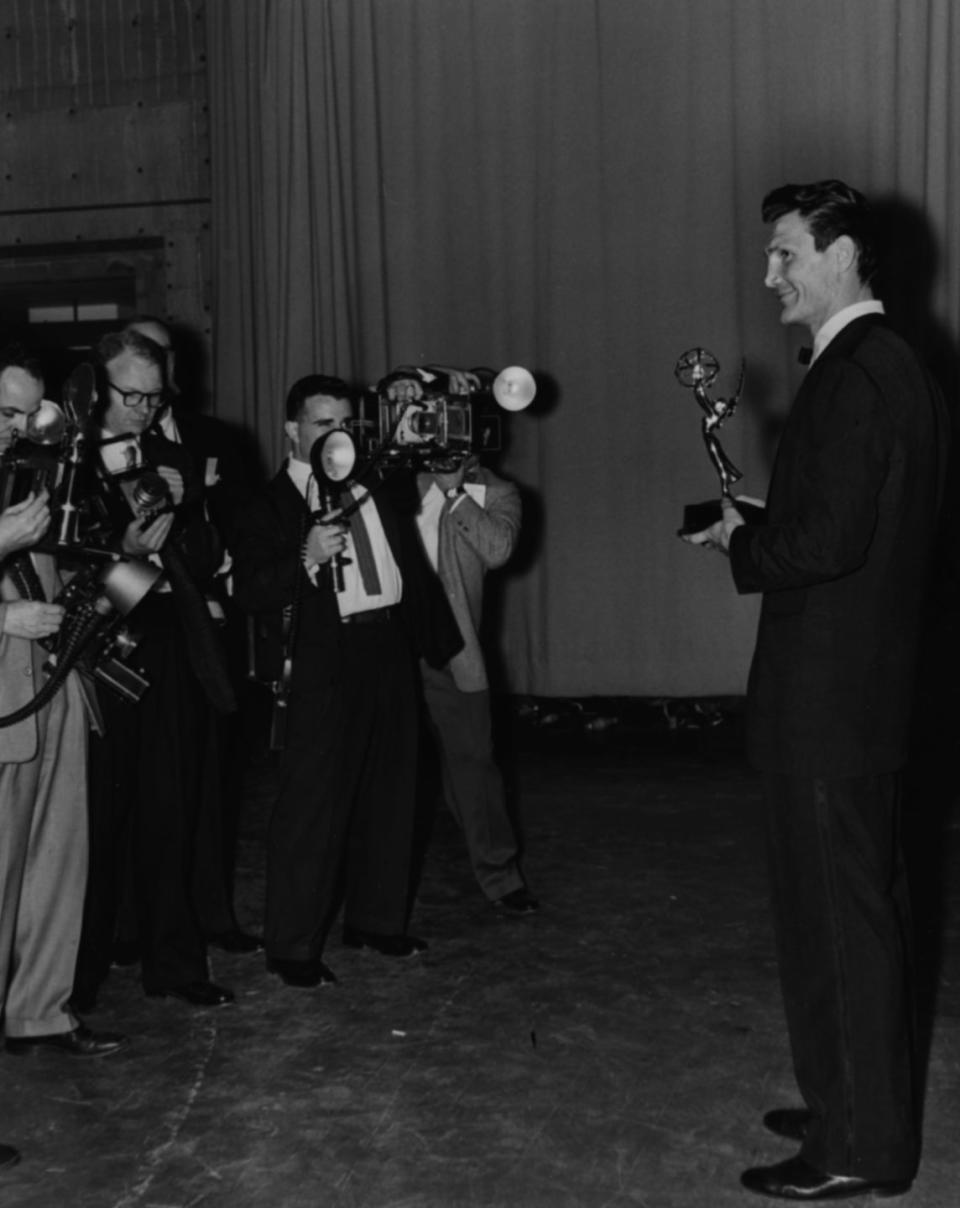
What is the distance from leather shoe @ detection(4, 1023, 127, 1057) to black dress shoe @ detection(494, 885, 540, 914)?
4.51 feet

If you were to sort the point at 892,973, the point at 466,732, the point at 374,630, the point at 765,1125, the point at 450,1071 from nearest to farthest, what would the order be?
the point at 892,973
the point at 765,1125
the point at 450,1071
the point at 374,630
the point at 466,732

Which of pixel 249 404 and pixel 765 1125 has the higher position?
pixel 249 404

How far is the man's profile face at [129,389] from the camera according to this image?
379cm

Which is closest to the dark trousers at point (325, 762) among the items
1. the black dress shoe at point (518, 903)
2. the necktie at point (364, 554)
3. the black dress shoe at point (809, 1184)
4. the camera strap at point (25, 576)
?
the necktie at point (364, 554)

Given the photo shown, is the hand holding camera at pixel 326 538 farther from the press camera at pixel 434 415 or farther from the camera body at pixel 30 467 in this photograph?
the camera body at pixel 30 467

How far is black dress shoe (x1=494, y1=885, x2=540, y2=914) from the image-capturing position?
455cm

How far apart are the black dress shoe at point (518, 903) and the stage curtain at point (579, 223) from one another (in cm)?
254

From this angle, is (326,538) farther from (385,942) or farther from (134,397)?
(385,942)

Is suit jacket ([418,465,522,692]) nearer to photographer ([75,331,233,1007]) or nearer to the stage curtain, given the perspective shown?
photographer ([75,331,233,1007])

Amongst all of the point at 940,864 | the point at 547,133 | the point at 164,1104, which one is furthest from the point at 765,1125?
the point at 547,133

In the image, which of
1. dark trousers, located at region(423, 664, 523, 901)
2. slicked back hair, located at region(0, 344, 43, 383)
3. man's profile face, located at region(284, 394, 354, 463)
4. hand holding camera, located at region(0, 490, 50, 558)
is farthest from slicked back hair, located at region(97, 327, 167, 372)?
dark trousers, located at region(423, 664, 523, 901)

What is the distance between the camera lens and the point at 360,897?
423 cm

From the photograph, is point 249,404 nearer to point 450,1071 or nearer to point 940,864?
point 940,864

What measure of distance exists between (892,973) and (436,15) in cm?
548
